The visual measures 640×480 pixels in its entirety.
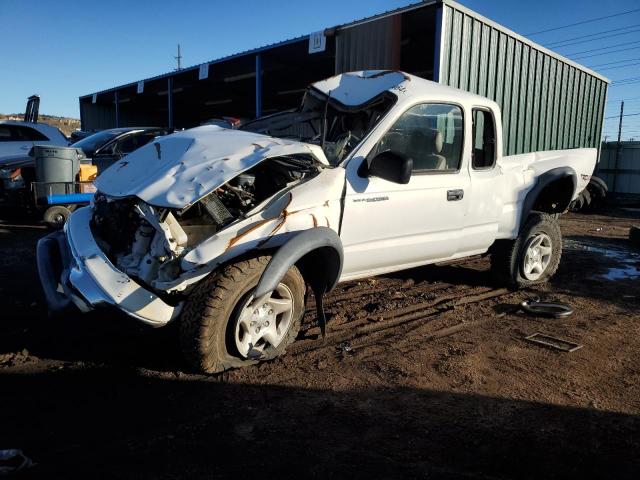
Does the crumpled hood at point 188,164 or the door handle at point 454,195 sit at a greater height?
the crumpled hood at point 188,164

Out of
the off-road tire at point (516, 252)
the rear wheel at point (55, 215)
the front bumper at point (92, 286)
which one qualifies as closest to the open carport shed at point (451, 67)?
the off-road tire at point (516, 252)

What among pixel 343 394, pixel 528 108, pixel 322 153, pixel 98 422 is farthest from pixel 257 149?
pixel 528 108

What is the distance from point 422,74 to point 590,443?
48.1ft

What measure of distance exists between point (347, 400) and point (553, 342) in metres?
1.97

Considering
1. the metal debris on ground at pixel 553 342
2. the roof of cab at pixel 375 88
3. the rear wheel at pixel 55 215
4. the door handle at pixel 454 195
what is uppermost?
the roof of cab at pixel 375 88

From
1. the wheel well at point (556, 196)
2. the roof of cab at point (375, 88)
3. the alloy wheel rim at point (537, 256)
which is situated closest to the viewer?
the roof of cab at point (375, 88)

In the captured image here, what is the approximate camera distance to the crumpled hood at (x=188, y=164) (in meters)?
3.03

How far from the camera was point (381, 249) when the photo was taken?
397cm

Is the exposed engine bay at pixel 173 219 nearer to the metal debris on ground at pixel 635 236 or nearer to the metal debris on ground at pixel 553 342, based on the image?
the metal debris on ground at pixel 553 342

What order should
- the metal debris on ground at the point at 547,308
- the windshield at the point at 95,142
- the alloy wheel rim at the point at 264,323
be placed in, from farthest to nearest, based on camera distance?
the windshield at the point at 95,142 → the metal debris on ground at the point at 547,308 → the alloy wheel rim at the point at 264,323

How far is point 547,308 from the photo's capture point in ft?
15.4

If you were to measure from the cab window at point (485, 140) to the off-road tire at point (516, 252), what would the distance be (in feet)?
3.18

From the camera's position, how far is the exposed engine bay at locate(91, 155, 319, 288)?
9.89ft

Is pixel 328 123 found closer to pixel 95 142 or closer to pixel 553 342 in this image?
pixel 553 342
